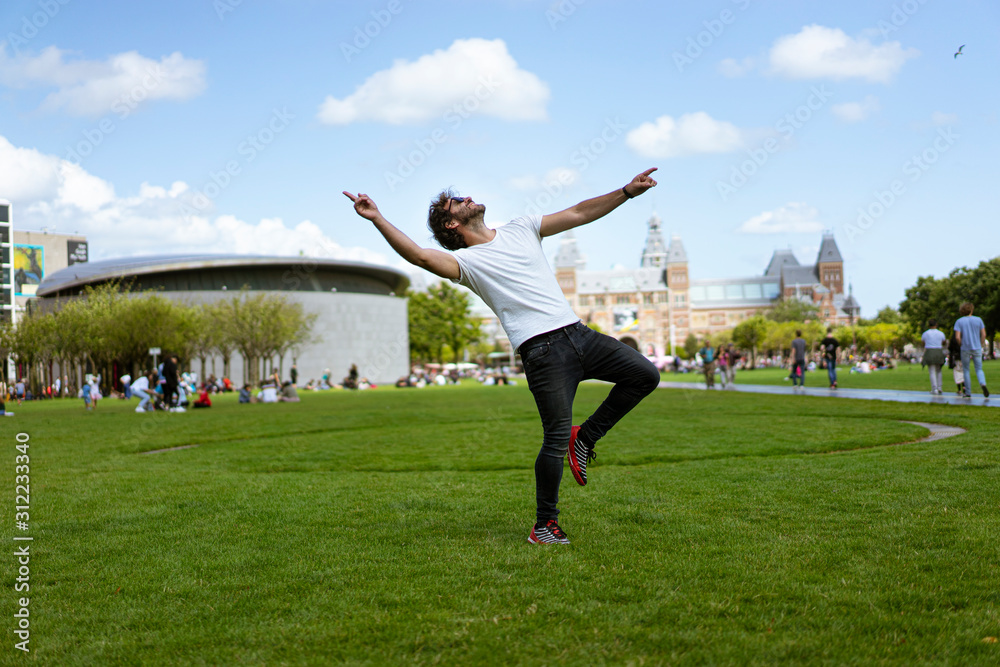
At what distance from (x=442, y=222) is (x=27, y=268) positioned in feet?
407

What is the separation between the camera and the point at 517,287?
4312 mm

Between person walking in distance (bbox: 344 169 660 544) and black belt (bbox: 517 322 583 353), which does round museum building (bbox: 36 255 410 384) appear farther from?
black belt (bbox: 517 322 583 353)

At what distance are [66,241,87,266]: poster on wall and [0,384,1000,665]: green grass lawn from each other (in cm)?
12562

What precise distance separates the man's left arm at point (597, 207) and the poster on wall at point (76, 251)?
426 ft

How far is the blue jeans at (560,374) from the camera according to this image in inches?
168

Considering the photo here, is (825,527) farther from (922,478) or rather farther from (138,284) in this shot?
(138,284)

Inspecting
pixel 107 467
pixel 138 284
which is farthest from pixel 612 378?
pixel 138 284

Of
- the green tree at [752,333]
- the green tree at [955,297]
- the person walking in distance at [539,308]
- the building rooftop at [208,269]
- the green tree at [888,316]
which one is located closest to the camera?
the person walking in distance at [539,308]

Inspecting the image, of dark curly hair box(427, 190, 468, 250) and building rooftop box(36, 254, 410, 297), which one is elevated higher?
building rooftop box(36, 254, 410, 297)

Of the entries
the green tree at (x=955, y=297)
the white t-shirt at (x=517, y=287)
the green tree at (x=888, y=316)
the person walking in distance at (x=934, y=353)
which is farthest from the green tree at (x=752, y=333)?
the white t-shirt at (x=517, y=287)

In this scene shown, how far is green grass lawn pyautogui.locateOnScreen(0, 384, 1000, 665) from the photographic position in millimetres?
2645

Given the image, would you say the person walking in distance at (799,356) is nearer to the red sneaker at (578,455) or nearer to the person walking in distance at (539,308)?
the red sneaker at (578,455)

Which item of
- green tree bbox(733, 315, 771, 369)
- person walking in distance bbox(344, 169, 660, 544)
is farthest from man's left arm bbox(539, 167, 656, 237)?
green tree bbox(733, 315, 771, 369)

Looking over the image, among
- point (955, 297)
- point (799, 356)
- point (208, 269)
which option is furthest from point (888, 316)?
point (799, 356)
